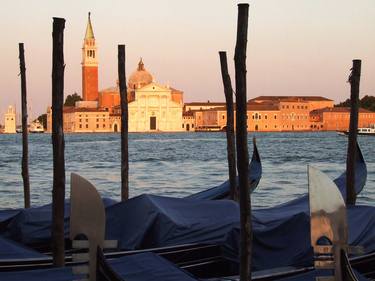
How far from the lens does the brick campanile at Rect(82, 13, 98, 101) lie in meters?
65.0

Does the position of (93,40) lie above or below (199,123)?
above

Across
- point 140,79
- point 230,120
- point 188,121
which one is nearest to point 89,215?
point 230,120

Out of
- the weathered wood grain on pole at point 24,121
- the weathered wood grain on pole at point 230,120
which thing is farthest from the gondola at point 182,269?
the weathered wood grain on pole at point 24,121

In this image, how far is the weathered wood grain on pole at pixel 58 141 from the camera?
461 centimetres

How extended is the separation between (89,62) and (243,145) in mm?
61571

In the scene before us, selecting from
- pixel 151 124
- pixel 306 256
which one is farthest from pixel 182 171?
pixel 151 124

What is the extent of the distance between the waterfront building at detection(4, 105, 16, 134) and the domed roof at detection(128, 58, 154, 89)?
15133 millimetres

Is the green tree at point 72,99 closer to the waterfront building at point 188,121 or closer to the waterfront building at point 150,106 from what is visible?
the waterfront building at point 150,106

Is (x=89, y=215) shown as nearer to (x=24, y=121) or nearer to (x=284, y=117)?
(x=24, y=121)

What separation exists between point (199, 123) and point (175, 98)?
311cm

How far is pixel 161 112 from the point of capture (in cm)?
6425

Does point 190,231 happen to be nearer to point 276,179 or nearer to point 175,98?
point 276,179

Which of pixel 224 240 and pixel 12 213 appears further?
pixel 12 213

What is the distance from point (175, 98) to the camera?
6700 cm
